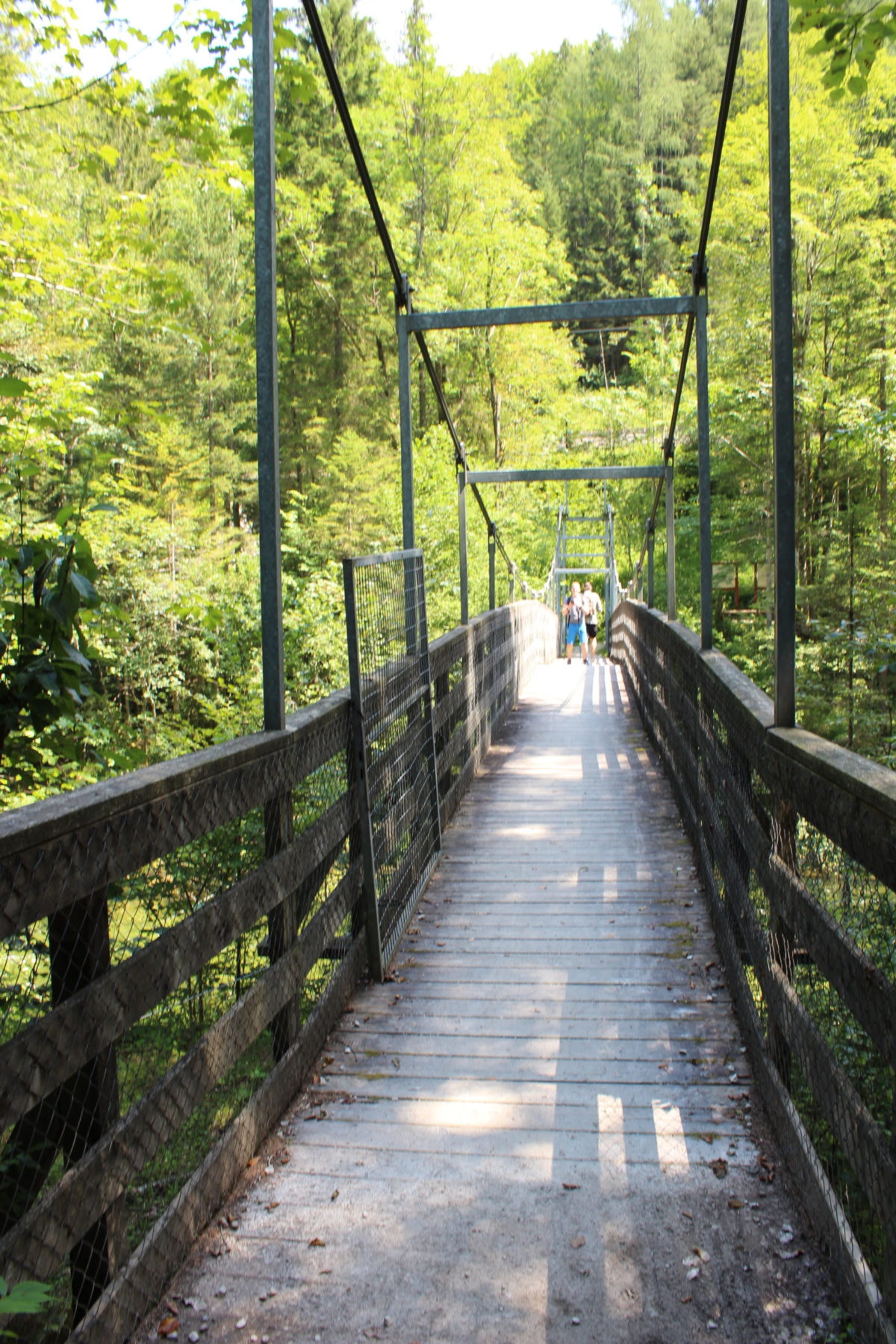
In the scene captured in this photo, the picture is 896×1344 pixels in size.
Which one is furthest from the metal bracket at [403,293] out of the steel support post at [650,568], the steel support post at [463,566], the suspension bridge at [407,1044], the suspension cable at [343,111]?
the steel support post at [650,568]

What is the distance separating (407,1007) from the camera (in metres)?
3.13

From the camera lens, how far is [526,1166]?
2.24 m

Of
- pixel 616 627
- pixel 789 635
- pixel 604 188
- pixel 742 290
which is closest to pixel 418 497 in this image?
pixel 616 627

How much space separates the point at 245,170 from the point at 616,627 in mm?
10901

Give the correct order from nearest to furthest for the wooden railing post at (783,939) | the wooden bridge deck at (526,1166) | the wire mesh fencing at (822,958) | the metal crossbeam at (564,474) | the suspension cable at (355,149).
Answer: the wire mesh fencing at (822,958) → the wooden bridge deck at (526,1166) → the wooden railing post at (783,939) → the suspension cable at (355,149) → the metal crossbeam at (564,474)

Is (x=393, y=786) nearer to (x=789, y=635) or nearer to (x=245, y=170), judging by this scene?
(x=789, y=635)

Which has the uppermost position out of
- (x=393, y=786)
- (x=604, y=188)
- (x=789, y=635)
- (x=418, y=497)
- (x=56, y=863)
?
(x=604, y=188)

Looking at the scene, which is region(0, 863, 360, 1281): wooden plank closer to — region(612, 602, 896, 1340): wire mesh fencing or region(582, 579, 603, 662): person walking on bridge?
region(612, 602, 896, 1340): wire mesh fencing

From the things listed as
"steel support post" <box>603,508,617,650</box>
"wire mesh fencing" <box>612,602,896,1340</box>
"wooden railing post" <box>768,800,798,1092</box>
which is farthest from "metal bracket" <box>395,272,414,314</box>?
"steel support post" <box>603,508,617,650</box>

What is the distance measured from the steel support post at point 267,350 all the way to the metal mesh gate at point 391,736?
533 millimetres

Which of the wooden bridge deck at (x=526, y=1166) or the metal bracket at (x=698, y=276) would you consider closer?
the wooden bridge deck at (x=526, y=1166)

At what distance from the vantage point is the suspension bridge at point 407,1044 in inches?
60.4

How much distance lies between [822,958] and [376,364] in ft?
74.7

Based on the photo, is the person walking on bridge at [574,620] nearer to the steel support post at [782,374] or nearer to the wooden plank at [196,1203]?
the wooden plank at [196,1203]
